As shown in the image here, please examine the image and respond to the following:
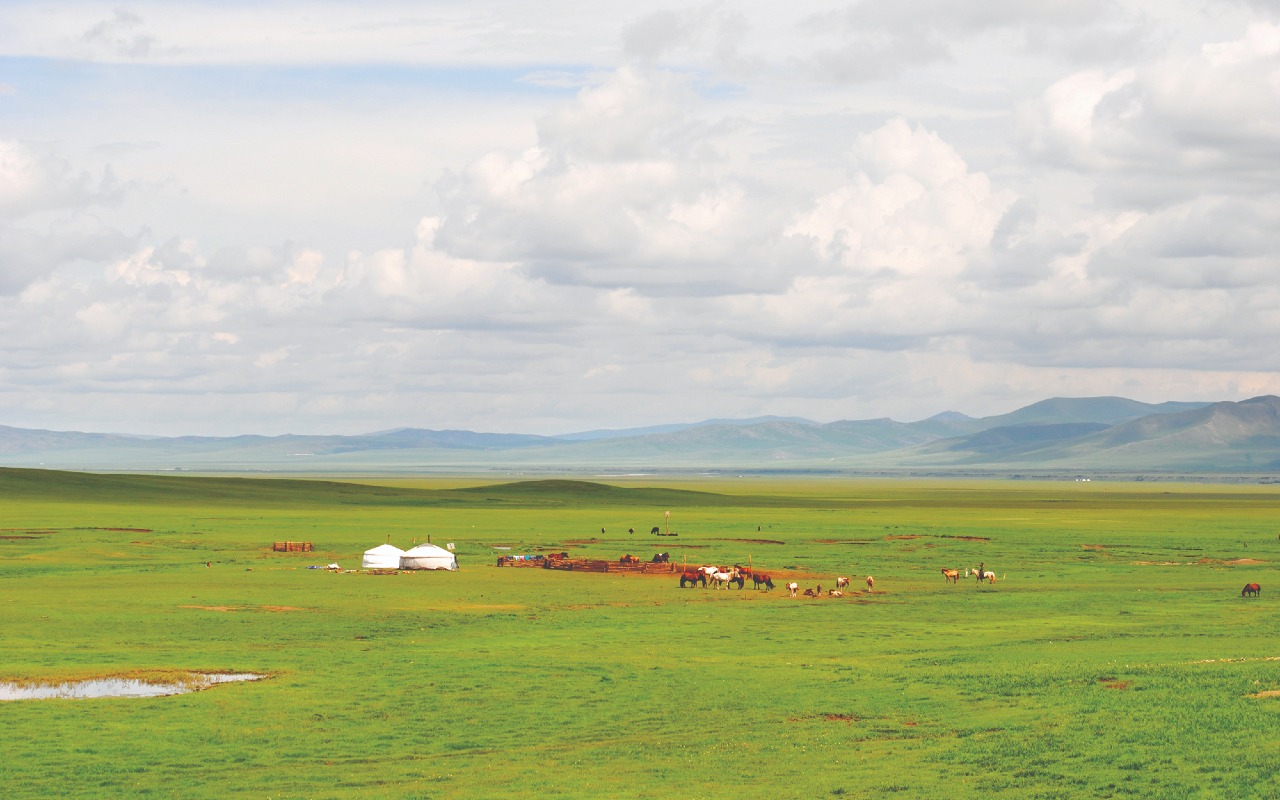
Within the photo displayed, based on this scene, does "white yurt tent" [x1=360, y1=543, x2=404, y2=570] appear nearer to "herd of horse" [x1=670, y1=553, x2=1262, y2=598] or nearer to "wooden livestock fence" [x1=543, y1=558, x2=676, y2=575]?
"wooden livestock fence" [x1=543, y1=558, x2=676, y2=575]

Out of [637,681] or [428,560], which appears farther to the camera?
[428,560]

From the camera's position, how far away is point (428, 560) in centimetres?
8012

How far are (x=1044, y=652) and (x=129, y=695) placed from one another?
26.0 m

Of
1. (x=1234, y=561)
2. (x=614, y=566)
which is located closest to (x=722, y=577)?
(x=614, y=566)

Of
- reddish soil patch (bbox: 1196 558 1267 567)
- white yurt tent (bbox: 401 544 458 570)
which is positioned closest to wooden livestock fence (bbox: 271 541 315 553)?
white yurt tent (bbox: 401 544 458 570)

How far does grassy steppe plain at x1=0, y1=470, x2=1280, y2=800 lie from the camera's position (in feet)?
85.0

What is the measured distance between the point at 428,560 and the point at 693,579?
16.7m

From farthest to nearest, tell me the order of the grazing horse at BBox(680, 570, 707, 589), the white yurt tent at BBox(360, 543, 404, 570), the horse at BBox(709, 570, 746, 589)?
the white yurt tent at BBox(360, 543, 404, 570) < the grazing horse at BBox(680, 570, 707, 589) < the horse at BBox(709, 570, 746, 589)

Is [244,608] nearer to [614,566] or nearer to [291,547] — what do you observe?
[614,566]

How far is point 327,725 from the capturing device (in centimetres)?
3169

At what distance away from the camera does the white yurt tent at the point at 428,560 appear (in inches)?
3152

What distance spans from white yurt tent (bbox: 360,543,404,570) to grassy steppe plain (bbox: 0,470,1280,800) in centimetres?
400

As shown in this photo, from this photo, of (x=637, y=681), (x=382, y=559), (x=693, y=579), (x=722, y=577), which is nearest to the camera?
(x=637, y=681)

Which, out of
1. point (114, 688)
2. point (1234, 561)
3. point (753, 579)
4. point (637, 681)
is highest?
point (1234, 561)
